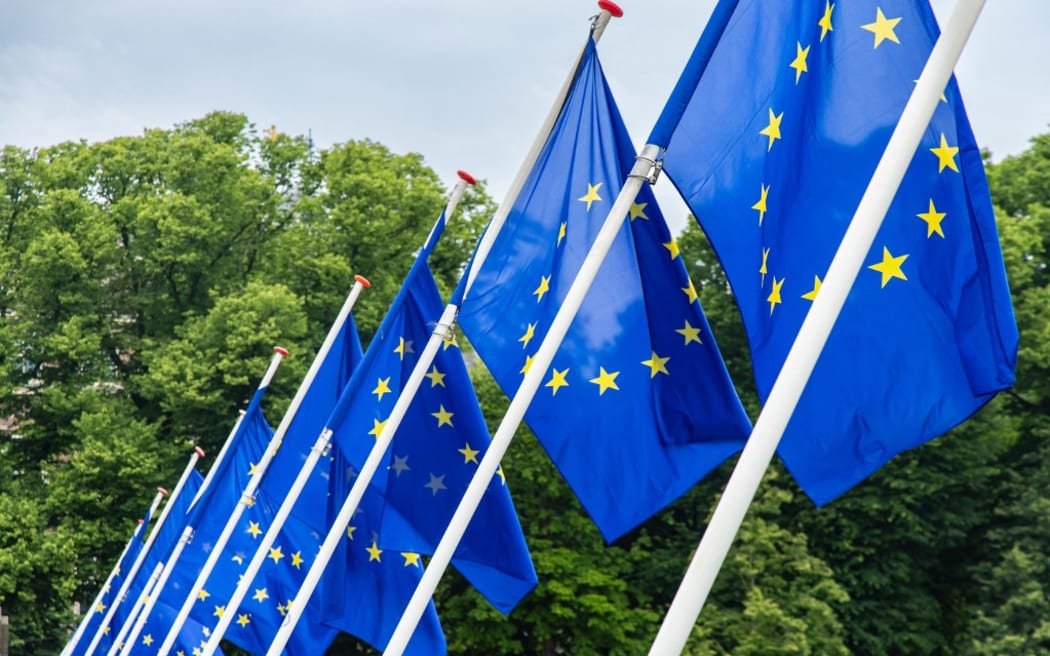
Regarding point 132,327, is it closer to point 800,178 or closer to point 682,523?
→ point 682,523

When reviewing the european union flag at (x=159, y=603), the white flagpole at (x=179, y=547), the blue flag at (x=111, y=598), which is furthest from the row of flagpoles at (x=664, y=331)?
the blue flag at (x=111, y=598)

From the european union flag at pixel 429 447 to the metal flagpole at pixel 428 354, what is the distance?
0.22 metres

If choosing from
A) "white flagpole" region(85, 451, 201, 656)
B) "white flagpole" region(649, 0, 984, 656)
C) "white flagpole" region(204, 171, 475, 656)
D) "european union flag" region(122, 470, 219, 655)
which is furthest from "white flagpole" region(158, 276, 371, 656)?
"white flagpole" region(649, 0, 984, 656)

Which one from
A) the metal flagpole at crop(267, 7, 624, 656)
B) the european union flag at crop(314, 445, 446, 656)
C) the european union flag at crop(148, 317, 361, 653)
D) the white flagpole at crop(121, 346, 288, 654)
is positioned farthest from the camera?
the white flagpole at crop(121, 346, 288, 654)

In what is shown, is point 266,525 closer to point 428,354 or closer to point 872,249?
point 428,354

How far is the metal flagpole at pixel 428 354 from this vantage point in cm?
1143

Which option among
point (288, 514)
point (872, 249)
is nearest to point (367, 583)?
point (288, 514)

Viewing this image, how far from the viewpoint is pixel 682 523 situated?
37.4m

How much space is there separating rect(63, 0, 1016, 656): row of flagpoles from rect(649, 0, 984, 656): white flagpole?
0.01 m

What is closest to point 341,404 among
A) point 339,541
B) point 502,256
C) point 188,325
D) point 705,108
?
point 339,541

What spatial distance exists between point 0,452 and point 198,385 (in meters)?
6.16

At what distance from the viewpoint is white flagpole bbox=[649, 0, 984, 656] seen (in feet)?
20.0

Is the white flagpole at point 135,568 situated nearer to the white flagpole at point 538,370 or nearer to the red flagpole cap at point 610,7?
the white flagpole at point 538,370

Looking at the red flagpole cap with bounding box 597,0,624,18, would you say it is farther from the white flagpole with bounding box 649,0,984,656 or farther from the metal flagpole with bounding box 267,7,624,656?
the white flagpole with bounding box 649,0,984,656
